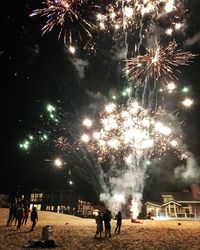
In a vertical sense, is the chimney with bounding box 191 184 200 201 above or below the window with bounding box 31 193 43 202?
above

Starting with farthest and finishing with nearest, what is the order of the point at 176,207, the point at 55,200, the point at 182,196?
the point at 182,196, the point at 55,200, the point at 176,207

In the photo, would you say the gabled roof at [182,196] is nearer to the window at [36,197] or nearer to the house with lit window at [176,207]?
the house with lit window at [176,207]

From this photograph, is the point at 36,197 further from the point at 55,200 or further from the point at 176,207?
the point at 176,207

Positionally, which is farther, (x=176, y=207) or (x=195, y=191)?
(x=195, y=191)

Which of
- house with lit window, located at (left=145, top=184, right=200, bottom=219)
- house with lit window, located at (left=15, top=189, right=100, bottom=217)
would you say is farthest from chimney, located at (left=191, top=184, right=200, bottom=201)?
house with lit window, located at (left=15, top=189, right=100, bottom=217)

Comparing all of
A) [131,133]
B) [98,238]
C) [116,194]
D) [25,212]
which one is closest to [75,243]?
[98,238]

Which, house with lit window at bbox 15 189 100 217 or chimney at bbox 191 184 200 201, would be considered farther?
chimney at bbox 191 184 200 201

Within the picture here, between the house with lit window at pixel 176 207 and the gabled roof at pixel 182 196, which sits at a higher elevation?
the gabled roof at pixel 182 196

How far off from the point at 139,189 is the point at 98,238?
142ft

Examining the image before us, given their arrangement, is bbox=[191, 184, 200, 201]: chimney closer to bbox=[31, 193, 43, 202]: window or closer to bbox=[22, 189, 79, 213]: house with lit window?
bbox=[22, 189, 79, 213]: house with lit window

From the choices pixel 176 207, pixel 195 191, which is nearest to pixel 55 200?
pixel 176 207

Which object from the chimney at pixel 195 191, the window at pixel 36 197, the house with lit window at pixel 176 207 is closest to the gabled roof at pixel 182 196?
the house with lit window at pixel 176 207

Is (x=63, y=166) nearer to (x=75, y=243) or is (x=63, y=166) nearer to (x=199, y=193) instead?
(x=199, y=193)

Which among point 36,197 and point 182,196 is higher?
point 182,196
